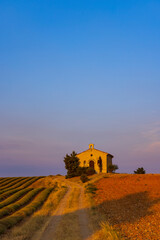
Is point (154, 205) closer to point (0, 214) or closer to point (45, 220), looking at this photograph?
point (45, 220)

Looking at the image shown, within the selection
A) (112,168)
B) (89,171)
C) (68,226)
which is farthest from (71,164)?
(68,226)

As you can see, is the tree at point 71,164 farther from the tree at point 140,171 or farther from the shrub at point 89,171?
the tree at point 140,171

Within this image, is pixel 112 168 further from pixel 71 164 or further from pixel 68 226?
pixel 68 226

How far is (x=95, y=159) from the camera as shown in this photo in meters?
70.2

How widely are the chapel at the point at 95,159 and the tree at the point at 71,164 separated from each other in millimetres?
4602

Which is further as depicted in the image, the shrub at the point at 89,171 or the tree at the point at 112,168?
the tree at the point at 112,168

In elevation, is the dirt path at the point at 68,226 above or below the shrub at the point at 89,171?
below

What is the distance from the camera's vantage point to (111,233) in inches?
555

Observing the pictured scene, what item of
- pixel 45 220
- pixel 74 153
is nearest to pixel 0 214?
pixel 45 220

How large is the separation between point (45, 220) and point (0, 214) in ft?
18.6

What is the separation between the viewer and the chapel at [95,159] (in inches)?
2736

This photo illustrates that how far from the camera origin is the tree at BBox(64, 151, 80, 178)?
6407 cm

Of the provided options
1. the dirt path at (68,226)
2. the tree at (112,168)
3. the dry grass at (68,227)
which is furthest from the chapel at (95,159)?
the dry grass at (68,227)

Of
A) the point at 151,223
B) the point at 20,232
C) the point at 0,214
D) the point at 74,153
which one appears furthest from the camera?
the point at 74,153
